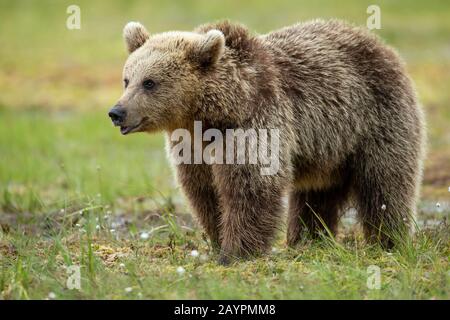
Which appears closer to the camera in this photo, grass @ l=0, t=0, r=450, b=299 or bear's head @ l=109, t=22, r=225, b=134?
grass @ l=0, t=0, r=450, b=299

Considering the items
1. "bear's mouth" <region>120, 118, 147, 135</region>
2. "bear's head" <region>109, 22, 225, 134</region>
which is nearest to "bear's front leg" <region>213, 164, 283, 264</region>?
"bear's head" <region>109, 22, 225, 134</region>

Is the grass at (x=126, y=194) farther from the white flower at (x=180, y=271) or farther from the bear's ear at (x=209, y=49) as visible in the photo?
the bear's ear at (x=209, y=49)

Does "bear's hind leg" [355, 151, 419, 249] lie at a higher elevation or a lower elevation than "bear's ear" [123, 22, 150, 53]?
lower

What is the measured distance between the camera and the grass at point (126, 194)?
240 inches

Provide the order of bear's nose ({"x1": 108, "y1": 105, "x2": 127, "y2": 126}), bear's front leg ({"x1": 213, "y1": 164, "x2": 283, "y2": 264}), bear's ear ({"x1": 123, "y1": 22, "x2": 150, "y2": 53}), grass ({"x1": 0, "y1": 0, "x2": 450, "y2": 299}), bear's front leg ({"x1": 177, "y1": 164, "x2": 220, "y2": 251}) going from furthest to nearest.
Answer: bear's ear ({"x1": 123, "y1": 22, "x2": 150, "y2": 53}) < bear's front leg ({"x1": 177, "y1": 164, "x2": 220, "y2": 251}) < bear's front leg ({"x1": 213, "y1": 164, "x2": 283, "y2": 264}) < bear's nose ({"x1": 108, "y1": 105, "x2": 127, "y2": 126}) < grass ({"x1": 0, "y1": 0, "x2": 450, "y2": 299})

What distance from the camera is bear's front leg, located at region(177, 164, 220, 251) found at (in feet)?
24.6

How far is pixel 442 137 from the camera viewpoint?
52.5ft

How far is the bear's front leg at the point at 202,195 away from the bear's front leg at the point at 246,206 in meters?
0.29

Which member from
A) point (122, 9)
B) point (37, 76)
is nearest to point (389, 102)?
A: point (37, 76)

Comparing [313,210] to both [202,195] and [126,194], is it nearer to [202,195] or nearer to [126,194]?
[202,195]

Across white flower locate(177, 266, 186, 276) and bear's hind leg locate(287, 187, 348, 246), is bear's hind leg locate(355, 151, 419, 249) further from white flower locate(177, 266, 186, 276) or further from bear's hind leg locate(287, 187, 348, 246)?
white flower locate(177, 266, 186, 276)

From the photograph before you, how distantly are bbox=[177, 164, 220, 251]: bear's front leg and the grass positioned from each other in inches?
11.2

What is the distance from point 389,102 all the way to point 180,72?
2264mm
